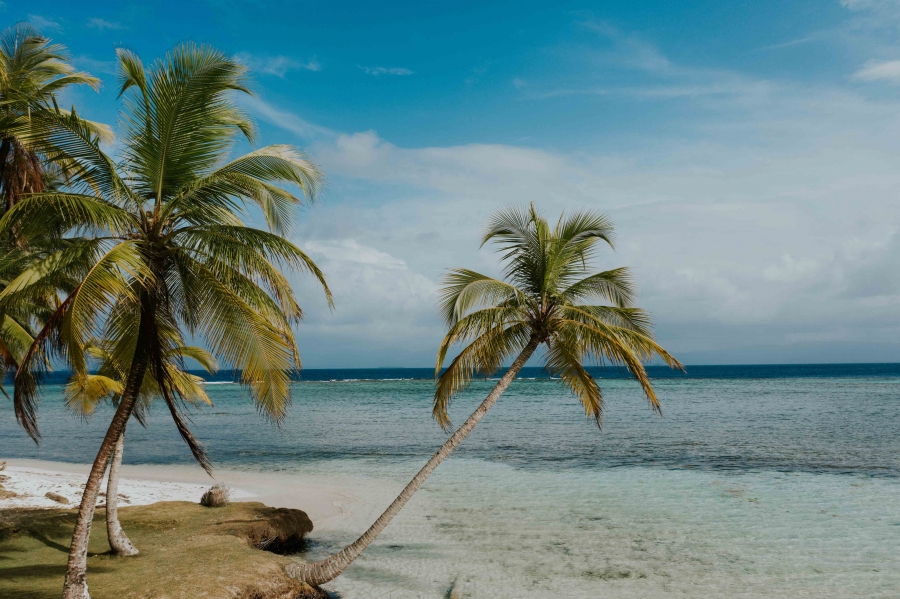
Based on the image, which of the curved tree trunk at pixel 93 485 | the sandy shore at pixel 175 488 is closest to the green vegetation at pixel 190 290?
the curved tree trunk at pixel 93 485

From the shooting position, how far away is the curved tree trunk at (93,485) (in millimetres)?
6438

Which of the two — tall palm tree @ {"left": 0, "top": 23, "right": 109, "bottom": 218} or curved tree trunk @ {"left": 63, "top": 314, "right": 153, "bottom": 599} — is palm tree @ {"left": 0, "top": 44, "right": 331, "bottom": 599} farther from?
tall palm tree @ {"left": 0, "top": 23, "right": 109, "bottom": 218}

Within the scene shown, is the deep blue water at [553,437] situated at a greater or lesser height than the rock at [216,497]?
lesser

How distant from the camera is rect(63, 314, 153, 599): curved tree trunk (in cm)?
644

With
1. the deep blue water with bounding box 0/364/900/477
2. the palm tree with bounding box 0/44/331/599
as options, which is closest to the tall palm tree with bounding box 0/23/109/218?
the palm tree with bounding box 0/44/331/599

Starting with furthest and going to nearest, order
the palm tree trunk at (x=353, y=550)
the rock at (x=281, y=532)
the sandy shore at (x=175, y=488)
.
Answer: the sandy shore at (x=175, y=488), the rock at (x=281, y=532), the palm tree trunk at (x=353, y=550)

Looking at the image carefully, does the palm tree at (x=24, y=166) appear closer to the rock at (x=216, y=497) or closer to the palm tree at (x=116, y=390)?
the palm tree at (x=116, y=390)

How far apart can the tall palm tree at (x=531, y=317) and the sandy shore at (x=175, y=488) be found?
19.7 ft

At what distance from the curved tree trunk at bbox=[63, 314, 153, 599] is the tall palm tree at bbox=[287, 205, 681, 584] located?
2930 millimetres

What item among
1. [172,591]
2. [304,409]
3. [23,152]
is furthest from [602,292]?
[304,409]

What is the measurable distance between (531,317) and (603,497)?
8.75 metres

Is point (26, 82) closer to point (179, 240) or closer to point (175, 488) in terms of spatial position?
point (179, 240)

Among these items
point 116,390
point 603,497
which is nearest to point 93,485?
point 116,390

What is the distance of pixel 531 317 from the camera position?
29.5 feet
